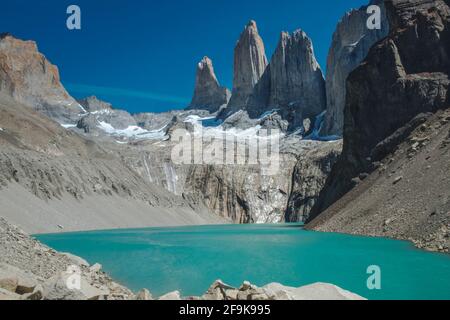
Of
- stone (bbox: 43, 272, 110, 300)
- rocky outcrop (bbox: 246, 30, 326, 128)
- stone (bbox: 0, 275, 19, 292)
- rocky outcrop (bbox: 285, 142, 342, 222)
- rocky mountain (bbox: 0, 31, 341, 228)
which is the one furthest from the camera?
rocky outcrop (bbox: 246, 30, 326, 128)

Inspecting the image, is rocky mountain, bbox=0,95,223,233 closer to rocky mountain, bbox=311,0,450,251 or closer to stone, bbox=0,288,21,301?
rocky mountain, bbox=311,0,450,251

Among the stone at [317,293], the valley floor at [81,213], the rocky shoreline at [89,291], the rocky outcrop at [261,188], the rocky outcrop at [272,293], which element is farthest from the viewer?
the rocky outcrop at [261,188]

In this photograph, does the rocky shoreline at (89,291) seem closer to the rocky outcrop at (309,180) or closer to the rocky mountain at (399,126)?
the rocky mountain at (399,126)

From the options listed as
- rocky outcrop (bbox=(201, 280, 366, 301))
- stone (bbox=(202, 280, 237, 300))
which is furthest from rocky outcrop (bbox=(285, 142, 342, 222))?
stone (bbox=(202, 280, 237, 300))

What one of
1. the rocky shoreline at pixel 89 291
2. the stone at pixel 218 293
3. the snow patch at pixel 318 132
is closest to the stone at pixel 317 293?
the rocky shoreline at pixel 89 291

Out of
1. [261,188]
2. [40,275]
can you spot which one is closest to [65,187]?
[40,275]
